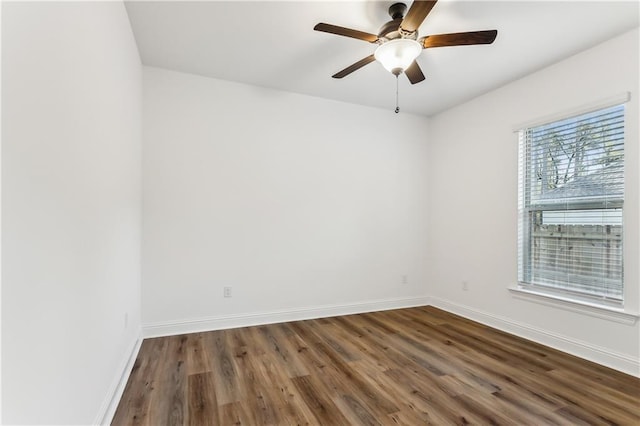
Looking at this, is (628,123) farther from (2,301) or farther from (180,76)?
(180,76)

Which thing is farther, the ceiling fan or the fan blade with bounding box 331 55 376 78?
the fan blade with bounding box 331 55 376 78

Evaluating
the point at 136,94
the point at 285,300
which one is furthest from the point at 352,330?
the point at 136,94

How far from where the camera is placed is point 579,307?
106 inches

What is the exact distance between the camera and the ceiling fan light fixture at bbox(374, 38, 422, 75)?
6.83 feet

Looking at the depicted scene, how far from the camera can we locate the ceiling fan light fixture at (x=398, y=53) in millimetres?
2082

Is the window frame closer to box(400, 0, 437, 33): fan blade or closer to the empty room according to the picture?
the empty room

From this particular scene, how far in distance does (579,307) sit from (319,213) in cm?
263

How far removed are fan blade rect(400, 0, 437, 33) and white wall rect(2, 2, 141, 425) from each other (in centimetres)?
167

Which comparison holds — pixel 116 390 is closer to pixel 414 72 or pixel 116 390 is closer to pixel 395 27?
pixel 395 27

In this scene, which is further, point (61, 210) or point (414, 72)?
point (414, 72)

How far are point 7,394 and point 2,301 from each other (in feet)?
0.84

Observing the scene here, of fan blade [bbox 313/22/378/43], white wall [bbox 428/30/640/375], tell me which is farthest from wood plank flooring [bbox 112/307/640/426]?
fan blade [bbox 313/22/378/43]

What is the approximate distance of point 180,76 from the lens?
125 inches

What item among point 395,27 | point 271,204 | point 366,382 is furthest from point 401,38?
point 366,382
